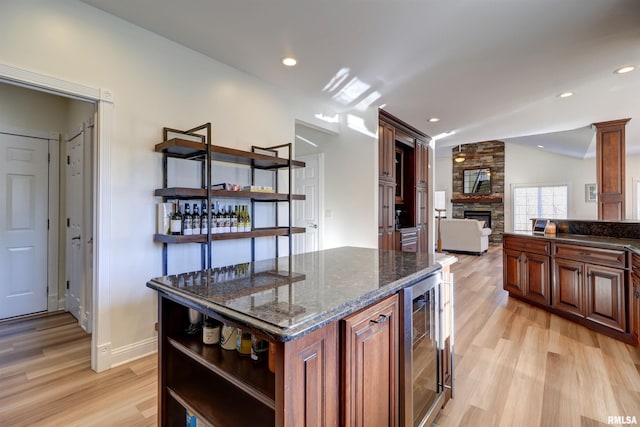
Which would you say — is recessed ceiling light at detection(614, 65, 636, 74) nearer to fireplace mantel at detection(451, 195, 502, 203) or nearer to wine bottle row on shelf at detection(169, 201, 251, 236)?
wine bottle row on shelf at detection(169, 201, 251, 236)

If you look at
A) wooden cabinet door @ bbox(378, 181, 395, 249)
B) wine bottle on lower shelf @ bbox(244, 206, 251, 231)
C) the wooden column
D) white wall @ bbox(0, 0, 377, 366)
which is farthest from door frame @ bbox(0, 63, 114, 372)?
the wooden column

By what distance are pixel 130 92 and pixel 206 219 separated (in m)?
1.14

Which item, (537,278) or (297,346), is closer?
(297,346)

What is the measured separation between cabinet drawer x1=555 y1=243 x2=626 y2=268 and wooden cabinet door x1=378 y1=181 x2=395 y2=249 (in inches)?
78.1

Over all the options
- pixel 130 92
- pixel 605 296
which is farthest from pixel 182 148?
pixel 605 296

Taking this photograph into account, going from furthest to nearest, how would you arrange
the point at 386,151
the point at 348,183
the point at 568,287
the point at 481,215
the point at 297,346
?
the point at 481,215, the point at 386,151, the point at 348,183, the point at 568,287, the point at 297,346

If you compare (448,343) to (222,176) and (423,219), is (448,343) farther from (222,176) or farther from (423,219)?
(423,219)

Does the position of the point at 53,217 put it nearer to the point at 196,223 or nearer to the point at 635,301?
the point at 196,223

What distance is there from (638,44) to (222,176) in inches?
153

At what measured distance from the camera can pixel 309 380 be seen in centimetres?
92

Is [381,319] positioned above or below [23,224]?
below

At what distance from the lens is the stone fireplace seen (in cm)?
1023

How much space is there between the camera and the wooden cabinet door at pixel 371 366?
105cm

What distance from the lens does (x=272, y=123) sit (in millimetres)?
3441
